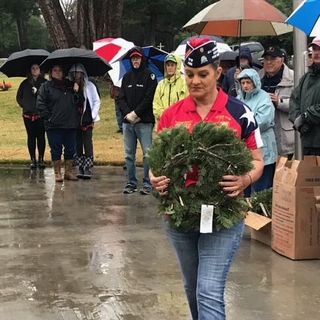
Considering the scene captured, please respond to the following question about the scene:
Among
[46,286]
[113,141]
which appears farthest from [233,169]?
[113,141]

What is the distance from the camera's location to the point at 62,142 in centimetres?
1022

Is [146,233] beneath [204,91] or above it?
beneath

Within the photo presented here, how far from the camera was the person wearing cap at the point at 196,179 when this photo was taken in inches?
140

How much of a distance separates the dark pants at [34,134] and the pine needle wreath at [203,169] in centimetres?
824

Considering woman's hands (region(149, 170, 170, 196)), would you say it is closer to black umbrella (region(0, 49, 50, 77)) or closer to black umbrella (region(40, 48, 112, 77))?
black umbrella (region(40, 48, 112, 77))

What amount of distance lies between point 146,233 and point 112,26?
15.9m

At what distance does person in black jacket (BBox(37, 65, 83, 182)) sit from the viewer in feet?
32.8

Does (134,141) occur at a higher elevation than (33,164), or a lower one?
higher

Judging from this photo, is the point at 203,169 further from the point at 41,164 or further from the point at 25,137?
the point at 25,137

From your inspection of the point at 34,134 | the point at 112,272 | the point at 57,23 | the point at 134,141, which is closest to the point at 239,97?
the point at 134,141

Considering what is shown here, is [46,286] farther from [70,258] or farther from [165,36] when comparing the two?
[165,36]

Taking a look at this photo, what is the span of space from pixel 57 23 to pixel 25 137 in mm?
5756

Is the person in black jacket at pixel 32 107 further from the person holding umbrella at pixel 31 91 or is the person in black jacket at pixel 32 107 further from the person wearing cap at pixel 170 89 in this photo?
the person wearing cap at pixel 170 89

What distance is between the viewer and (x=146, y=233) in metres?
7.05
